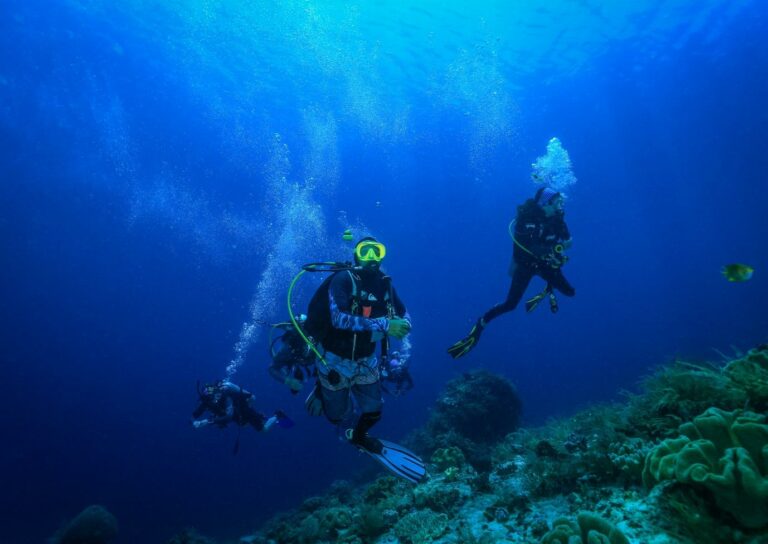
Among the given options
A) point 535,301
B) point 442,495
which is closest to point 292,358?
point 442,495

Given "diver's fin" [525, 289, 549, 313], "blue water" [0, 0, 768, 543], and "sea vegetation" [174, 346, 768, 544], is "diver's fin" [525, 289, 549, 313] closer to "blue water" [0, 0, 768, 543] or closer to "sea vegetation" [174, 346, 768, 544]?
"sea vegetation" [174, 346, 768, 544]

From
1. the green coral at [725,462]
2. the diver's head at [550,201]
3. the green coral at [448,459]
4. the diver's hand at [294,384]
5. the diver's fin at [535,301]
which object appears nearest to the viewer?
the green coral at [725,462]

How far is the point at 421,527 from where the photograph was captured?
199 inches

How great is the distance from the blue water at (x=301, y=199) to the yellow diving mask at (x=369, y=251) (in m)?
4.59

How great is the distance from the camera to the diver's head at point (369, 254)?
5.26 metres

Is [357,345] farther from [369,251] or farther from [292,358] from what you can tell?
[292,358]

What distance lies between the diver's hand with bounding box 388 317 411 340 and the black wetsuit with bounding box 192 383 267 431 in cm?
786

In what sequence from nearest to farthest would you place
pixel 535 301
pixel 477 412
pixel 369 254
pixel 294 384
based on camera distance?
pixel 369 254
pixel 294 384
pixel 535 301
pixel 477 412

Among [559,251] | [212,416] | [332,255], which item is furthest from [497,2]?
[332,255]

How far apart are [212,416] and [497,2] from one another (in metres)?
36.2

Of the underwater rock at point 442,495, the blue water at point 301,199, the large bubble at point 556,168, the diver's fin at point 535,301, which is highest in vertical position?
the blue water at point 301,199

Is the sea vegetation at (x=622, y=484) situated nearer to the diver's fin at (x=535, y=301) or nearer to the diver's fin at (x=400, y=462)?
the diver's fin at (x=400, y=462)

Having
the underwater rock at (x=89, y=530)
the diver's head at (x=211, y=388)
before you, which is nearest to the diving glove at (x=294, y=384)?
the diver's head at (x=211, y=388)

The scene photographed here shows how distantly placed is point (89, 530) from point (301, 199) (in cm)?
10219
